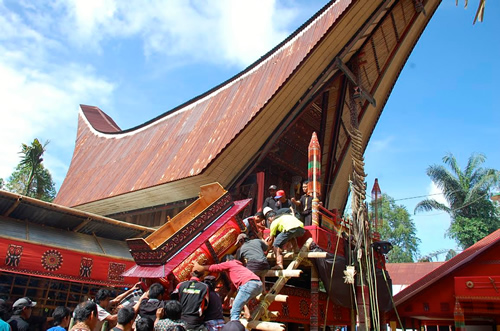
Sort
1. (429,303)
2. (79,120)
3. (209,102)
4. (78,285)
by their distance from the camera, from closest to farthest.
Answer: (78,285), (429,303), (209,102), (79,120)

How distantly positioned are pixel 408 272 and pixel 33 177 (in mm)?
20069

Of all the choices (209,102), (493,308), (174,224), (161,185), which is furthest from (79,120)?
(493,308)

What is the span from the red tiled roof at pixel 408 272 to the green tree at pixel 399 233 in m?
15.8

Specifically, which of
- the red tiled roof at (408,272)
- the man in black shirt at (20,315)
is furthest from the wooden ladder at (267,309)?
the red tiled roof at (408,272)

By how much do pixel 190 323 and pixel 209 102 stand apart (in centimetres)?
960

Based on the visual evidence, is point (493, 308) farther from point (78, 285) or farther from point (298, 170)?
point (78, 285)

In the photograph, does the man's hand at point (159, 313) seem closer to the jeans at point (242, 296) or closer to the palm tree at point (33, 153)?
the jeans at point (242, 296)

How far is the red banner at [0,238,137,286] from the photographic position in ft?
22.6

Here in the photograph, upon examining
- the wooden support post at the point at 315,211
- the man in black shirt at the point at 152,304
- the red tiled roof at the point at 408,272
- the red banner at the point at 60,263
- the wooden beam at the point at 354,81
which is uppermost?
the wooden beam at the point at 354,81

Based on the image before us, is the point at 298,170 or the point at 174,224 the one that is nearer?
→ the point at 174,224

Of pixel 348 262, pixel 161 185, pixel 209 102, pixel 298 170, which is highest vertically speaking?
pixel 209 102

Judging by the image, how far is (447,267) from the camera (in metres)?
11.4

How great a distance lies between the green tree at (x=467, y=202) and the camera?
24.3m

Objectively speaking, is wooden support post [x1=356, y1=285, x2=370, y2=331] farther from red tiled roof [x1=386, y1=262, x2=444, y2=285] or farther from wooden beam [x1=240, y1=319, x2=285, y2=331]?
Answer: red tiled roof [x1=386, y1=262, x2=444, y2=285]
